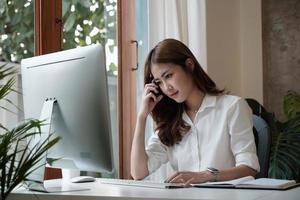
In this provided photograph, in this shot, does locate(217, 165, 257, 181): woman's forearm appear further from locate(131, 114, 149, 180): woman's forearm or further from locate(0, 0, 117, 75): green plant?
locate(0, 0, 117, 75): green plant

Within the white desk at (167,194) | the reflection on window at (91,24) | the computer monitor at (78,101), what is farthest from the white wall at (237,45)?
the white desk at (167,194)

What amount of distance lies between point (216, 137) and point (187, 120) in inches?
6.5

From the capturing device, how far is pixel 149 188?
4.54ft

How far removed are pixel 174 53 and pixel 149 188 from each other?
2.50 feet

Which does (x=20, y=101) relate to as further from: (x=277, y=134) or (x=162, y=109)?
Result: (x=277, y=134)

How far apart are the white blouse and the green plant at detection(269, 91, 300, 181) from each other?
1167 mm

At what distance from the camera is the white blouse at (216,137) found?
1898mm

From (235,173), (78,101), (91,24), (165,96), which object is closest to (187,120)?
(165,96)

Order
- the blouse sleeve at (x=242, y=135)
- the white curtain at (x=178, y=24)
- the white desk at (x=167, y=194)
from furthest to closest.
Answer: the white curtain at (x=178, y=24), the blouse sleeve at (x=242, y=135), the white desk at (x=167, y=194)

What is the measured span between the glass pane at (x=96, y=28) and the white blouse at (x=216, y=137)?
0.82m

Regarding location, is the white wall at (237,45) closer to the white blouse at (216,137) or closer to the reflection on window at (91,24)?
the reflection on window at (91,24)

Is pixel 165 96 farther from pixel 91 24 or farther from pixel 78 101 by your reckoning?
pixel 91 24

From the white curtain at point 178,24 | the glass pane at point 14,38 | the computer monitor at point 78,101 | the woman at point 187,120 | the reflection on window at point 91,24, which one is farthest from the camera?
the white curtain at point 178,24

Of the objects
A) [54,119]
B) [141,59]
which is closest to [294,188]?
[54,119]
